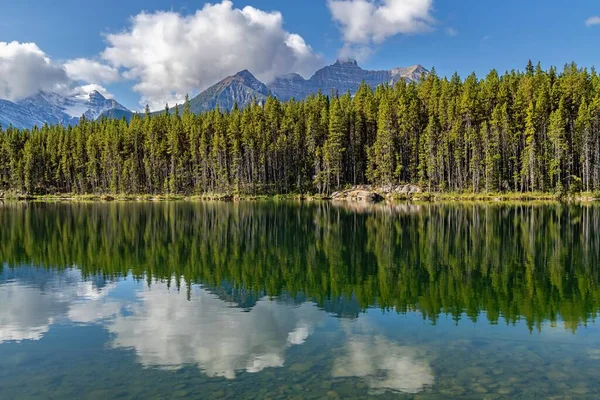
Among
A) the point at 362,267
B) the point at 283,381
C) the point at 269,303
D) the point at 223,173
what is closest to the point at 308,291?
the point at 269,303

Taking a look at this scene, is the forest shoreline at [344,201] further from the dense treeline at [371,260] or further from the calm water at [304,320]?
the calm water at [304,320]

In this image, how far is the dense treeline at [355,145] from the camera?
321ft

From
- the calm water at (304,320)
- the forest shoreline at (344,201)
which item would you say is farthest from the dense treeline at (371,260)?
the forest shoreline at (344,201)

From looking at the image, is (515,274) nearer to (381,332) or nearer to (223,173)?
(381,332)

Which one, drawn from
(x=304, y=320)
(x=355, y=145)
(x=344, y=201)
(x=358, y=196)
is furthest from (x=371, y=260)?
(x=355, y=145)

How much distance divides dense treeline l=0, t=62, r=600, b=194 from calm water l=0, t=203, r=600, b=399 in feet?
232

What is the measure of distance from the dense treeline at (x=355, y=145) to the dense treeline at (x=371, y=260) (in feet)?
173

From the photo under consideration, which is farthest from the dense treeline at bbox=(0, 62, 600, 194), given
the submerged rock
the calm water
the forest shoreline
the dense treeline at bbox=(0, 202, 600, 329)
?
the calm water

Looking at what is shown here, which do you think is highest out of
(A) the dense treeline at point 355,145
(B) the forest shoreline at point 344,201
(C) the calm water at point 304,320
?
(A) the dense treeline at point 355,145

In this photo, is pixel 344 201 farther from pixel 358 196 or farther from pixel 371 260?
pixel 371 260

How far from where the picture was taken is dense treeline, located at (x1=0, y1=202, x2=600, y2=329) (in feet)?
62.5

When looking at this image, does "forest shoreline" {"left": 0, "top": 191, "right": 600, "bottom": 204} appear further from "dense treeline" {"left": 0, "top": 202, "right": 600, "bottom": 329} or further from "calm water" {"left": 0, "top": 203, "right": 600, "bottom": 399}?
"calm water" {"left": 0, "top": 203, "right": 600, "bottom": 399}

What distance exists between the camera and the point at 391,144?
107750 mm

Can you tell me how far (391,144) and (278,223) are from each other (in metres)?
62.2
